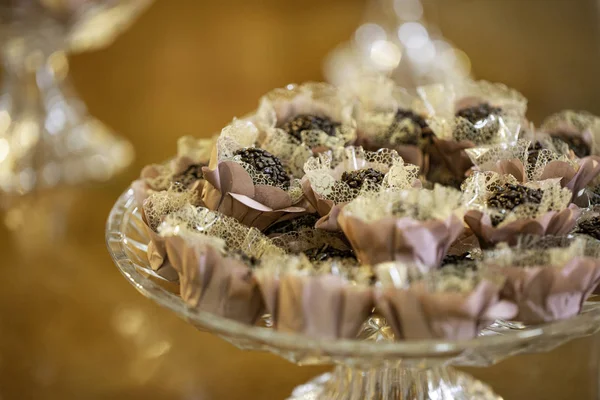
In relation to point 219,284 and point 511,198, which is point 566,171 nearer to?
point 511,198

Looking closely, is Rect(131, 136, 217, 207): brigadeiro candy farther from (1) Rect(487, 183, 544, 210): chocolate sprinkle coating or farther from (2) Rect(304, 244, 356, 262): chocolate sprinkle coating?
(1) Rect(487, 183, 544, 210): chocolate sprinkle coating

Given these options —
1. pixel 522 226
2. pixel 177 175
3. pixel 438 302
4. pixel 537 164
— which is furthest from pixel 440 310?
pixel 177 175

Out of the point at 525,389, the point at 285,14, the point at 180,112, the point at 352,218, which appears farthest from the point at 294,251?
the point at 285,14

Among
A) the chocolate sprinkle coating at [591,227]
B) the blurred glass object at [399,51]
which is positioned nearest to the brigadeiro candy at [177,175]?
the chocolate sprinkle coating at [591,227]

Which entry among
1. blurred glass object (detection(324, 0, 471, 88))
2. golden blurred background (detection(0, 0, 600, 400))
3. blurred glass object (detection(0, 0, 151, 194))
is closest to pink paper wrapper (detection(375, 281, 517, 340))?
golden blurred background (detection(0, 0, 600, 400))

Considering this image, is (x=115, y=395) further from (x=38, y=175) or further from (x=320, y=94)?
(x=38, y=175)

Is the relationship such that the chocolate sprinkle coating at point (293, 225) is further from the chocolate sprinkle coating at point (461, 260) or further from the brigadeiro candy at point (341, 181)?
the chocolate sprinkle coating at point (461, 260)
